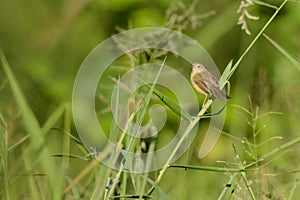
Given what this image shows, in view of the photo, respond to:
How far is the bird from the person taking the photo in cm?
190

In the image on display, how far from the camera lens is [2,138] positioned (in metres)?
1.93

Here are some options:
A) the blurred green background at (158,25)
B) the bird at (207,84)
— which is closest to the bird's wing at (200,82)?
the bird at (207,84)

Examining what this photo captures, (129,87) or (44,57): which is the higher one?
(44,57)

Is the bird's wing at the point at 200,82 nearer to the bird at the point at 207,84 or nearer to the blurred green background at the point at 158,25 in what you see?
the bird at the point at 207,84

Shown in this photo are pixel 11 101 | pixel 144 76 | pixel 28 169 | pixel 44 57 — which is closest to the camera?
pixel 28 169

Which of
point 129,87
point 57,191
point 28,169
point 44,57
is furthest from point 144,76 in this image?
point 44,57

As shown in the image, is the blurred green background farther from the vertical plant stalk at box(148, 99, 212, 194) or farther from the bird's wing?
the vertical plant stalk at box(148, 99, 212, 194)

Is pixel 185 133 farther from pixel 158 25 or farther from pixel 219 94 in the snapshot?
pixel 158 25

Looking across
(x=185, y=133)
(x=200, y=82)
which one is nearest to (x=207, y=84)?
(x=200, y=82)

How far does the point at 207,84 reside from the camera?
6.41ft

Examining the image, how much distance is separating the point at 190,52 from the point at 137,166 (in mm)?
1470

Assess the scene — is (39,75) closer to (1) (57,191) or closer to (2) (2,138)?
(2) (2,138)

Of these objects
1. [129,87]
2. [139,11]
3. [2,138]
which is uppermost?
[139,11]

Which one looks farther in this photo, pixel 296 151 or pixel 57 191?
pixel 296 151
